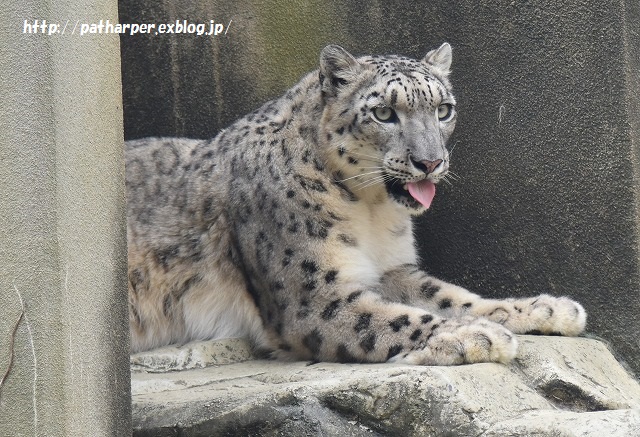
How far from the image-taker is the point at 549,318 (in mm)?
5418

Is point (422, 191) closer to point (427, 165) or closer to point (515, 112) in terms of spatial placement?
point (427, 165)

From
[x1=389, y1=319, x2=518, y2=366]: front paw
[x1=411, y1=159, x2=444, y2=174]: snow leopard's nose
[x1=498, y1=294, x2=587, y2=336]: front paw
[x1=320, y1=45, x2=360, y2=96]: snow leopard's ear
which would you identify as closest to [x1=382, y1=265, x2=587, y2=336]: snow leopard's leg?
[x1=498, y1=294, x2=587, y2=336]: front paw

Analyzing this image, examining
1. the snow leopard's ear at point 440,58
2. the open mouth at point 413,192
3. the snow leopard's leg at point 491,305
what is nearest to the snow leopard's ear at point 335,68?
the snow leopard's ear at point 440,58

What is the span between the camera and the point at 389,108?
5.57m

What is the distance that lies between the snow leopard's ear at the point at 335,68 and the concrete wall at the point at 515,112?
74 cm

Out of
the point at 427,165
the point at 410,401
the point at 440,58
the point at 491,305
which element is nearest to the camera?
the point at 410,401

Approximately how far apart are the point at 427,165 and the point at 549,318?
0.98 m

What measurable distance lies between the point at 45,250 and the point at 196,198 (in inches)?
94.0

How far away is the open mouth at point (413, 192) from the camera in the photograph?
18.1 ft

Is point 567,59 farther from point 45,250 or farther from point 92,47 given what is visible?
point 45,250

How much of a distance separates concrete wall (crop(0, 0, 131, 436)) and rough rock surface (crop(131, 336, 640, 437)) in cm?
78

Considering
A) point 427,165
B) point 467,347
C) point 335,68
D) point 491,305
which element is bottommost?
point 467,347

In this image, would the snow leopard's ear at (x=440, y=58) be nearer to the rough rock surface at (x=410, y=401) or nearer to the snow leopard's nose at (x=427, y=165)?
the snow leopard's nose at (x=427, y=165)

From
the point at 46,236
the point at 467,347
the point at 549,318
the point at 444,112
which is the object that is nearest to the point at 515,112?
the point at 444,112
